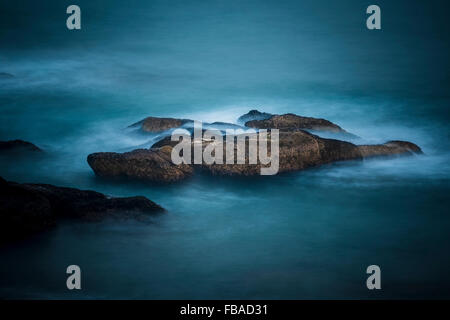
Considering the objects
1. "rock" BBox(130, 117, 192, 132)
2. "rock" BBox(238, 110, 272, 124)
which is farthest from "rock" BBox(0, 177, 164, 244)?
"rock" BBox(238, 110, 272, 124)

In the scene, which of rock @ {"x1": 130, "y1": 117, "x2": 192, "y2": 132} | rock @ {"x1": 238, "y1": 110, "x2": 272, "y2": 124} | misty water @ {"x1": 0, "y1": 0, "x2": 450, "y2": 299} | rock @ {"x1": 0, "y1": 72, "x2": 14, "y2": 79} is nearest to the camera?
misty water @ {"x1": 0, "y1": 0, "x2": 450, "y2": 299}

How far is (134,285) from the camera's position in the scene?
4750 millimetres

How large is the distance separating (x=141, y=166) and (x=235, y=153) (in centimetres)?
109

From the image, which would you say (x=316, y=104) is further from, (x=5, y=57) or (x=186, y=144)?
(x=5, y=57)

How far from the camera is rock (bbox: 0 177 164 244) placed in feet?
17.3

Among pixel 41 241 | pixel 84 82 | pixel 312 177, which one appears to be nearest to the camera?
pixel 41 241

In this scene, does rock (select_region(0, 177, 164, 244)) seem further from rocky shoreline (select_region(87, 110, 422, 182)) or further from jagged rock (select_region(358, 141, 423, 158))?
jagged rock (select_region(358, 141, 423, 158))

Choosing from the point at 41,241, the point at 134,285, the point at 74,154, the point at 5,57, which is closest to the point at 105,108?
the point at 74,154

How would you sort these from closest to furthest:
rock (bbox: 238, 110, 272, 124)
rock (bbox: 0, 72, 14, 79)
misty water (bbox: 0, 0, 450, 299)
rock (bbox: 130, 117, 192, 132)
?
misty water (bbox: 0, 0, 450, 299) → rock (bbox: 130, 117, 192, 132) → rock (bbox: 238, 110, 272, 124) → rock (bbox: 0, 72, 14, 79)

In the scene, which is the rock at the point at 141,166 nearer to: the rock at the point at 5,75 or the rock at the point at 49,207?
the rock at the point at 49,207

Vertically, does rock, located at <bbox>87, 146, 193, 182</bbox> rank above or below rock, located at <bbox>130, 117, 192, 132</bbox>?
below

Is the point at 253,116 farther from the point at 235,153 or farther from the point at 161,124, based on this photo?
the point at 235,153

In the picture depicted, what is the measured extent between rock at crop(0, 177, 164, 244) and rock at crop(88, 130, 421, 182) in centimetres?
96
